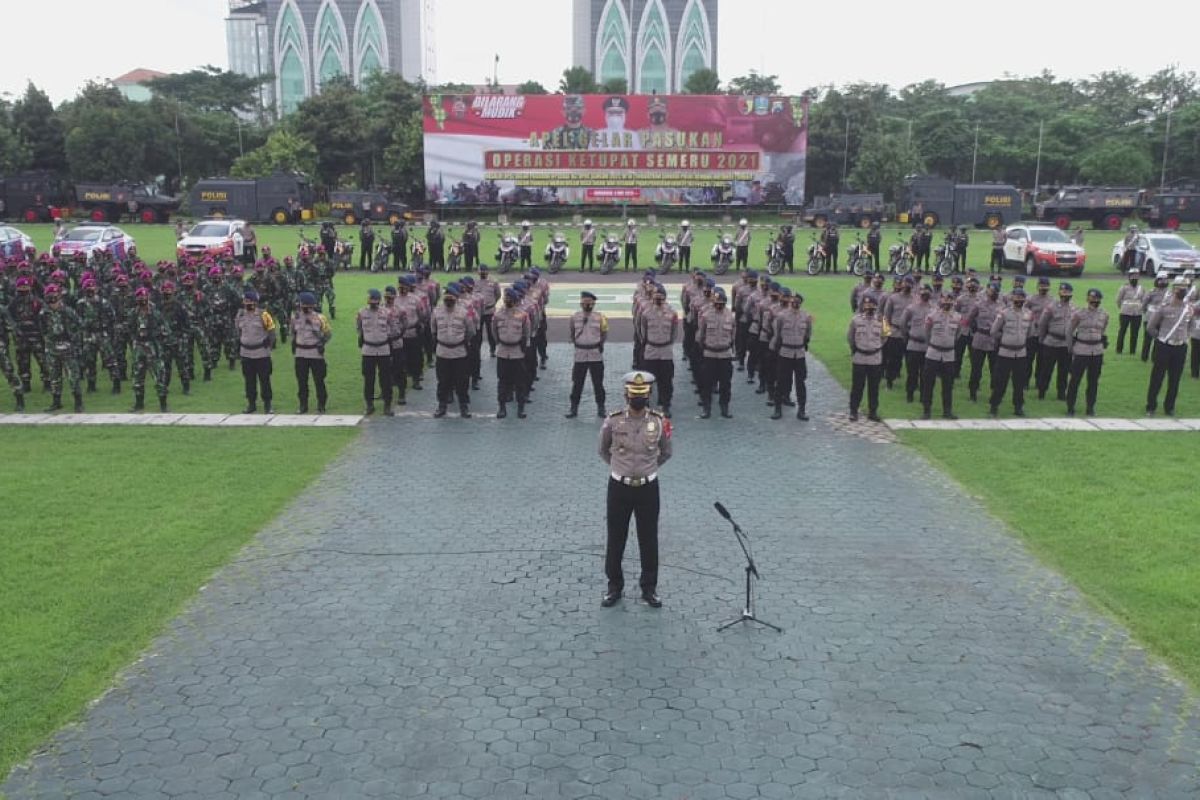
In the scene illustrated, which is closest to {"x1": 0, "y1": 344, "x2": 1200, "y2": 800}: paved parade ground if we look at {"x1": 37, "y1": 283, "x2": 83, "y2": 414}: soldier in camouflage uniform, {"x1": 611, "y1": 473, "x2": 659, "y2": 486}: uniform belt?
{"x1": 611, "y1": 473, "x2": 659, "y2": 486}: uniform belt

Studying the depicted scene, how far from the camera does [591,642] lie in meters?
6.98

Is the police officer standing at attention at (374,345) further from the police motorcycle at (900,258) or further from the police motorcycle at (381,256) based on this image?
the police motorcycle at (900,258)

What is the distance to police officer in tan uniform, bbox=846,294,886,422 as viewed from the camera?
1311 cm

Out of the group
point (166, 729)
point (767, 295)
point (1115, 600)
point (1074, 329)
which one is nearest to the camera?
point (166, 729)

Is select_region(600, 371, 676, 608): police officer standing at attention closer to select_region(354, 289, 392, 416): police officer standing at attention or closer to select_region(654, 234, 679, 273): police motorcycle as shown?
select_region(354, 289, 392, 416): police officer standing at attention

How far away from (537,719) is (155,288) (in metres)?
11.7

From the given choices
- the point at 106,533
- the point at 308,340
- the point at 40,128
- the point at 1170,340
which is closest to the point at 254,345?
the point at 308,340

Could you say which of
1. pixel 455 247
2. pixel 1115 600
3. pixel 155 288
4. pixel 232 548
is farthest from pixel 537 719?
pixel 455 247

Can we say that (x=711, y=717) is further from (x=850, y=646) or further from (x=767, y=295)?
(x=767, y=295)

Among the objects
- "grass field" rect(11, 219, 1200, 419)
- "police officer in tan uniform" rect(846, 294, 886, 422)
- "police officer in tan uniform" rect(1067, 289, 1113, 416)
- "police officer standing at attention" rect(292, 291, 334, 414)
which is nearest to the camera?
"police officer in tan uniform" rect(846, 294, 886, 422)

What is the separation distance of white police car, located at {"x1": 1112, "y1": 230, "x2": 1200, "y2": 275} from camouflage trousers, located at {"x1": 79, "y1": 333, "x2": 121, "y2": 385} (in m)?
25.3

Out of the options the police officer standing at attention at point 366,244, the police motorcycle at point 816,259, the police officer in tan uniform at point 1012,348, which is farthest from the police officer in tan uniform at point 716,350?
the police officer standing at attention at point 366,244

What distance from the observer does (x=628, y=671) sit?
6.58m

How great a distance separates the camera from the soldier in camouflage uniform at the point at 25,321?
45.5ft
